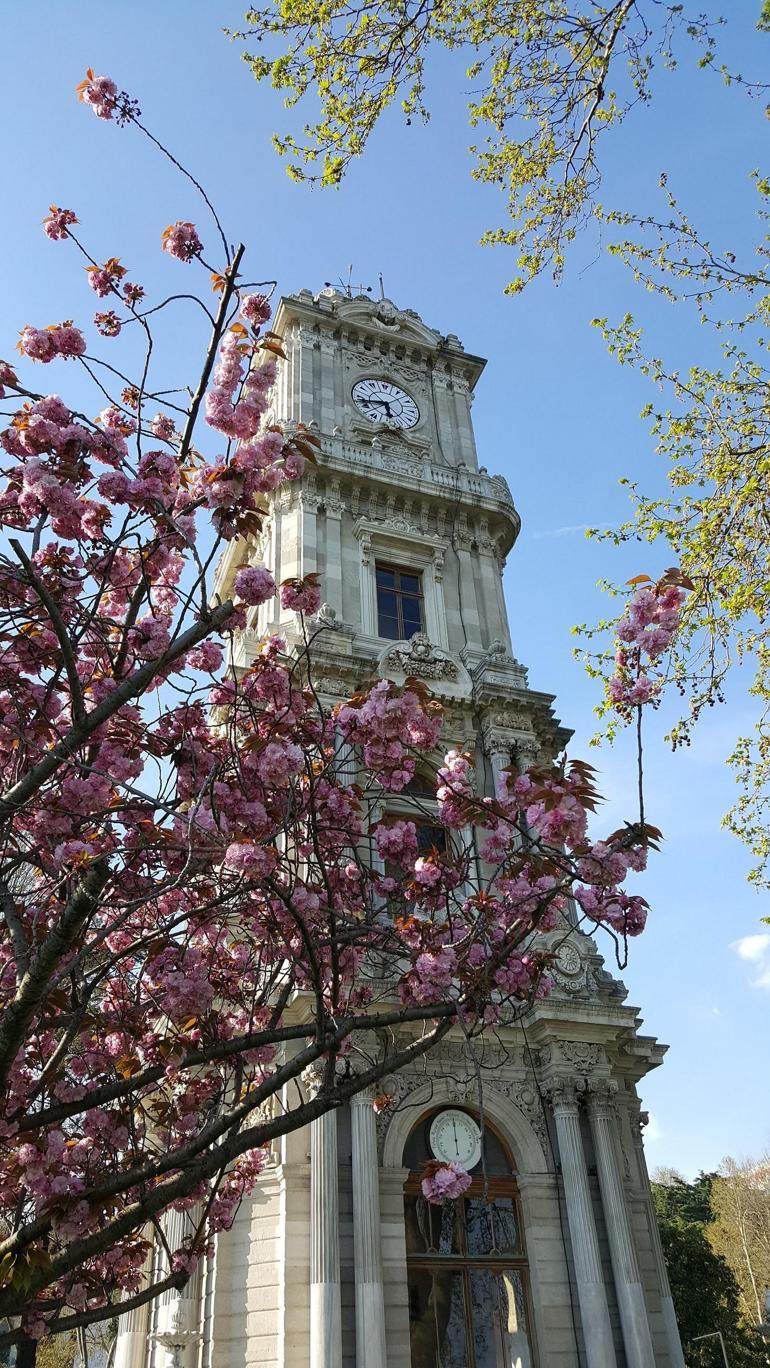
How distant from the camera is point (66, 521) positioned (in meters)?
6.81

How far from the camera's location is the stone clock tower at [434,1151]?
1380cm

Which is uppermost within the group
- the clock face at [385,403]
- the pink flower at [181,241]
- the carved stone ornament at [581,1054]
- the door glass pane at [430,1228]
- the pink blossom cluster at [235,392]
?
the clock face at [385,403]

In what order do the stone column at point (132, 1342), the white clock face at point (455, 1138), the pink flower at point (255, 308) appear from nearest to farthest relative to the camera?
the pink flower at point (255, 308), the stone column at point (132, 1342), the white clock face at point (455, 1138)

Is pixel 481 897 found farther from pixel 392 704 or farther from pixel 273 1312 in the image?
pixel 273 1312

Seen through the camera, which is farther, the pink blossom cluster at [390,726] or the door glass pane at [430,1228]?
the door glass pane at [430,1228]

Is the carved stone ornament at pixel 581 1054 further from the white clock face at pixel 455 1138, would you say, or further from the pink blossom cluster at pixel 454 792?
the pink blossom cluster at pixel 454 792

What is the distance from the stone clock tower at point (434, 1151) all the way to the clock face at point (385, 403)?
7.44ft

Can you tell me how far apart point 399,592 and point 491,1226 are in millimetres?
12447

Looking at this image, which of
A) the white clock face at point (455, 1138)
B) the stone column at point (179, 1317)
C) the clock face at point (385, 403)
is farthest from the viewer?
the clock face at point (385, 403)

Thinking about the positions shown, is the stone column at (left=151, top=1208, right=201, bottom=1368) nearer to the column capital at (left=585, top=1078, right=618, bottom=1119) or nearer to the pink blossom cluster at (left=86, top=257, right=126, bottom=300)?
the column capital at (left=585, top=1078, right=618, bottom=1119)

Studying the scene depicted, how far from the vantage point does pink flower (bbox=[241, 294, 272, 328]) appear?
25.6 ft

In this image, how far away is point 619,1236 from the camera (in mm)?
15367

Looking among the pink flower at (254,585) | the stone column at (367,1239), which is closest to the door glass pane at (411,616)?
the stone column at (367,1239)

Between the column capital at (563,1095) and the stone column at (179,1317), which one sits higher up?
the column capital at (563,1095)
